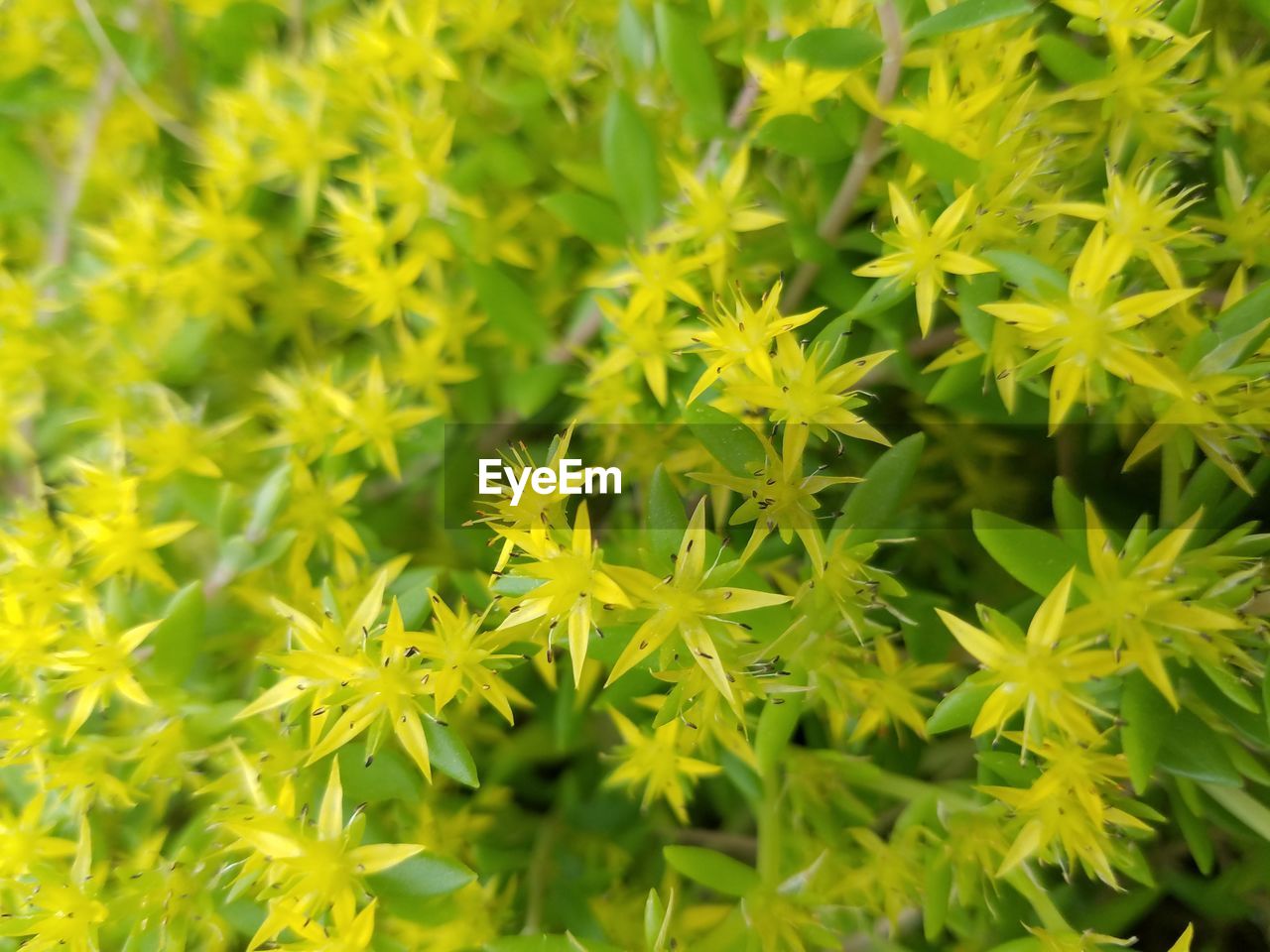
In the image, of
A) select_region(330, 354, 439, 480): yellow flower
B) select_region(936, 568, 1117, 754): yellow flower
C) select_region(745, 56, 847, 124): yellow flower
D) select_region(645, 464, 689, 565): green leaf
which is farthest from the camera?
select_region(330, 354, 439, 480): yellow flower

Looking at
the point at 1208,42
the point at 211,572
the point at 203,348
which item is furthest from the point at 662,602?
the point at 1208,42

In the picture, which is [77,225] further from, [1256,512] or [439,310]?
[1256,512]

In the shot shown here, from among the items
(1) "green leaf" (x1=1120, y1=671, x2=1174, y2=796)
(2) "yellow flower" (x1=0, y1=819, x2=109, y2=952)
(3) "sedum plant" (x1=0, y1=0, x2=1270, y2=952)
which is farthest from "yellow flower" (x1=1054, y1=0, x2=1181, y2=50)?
(2) "yellow flower" (x1=0, y1=819, x2=109, y2=952)

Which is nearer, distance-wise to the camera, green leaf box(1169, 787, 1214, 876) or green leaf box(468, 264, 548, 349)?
green leaf box(1169, 787, 1214, 876)

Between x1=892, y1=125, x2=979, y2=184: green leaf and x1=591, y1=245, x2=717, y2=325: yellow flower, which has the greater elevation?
x1=892, y1=125, x2=979, y2=184: green leaf

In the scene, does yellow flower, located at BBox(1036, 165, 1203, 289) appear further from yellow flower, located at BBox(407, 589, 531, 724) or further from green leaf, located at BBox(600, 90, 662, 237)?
yellow flower, located at BBox(407, 589, 531, 724)

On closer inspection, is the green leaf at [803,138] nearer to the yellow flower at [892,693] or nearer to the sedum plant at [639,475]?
the sedum plant at [639,475]

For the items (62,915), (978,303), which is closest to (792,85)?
(978,303)

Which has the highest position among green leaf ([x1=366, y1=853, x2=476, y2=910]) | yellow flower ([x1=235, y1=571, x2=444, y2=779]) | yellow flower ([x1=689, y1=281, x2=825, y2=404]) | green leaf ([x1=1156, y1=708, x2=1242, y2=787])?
yellow flower ([x1=689, y1=281, x2=825, y2=404])
